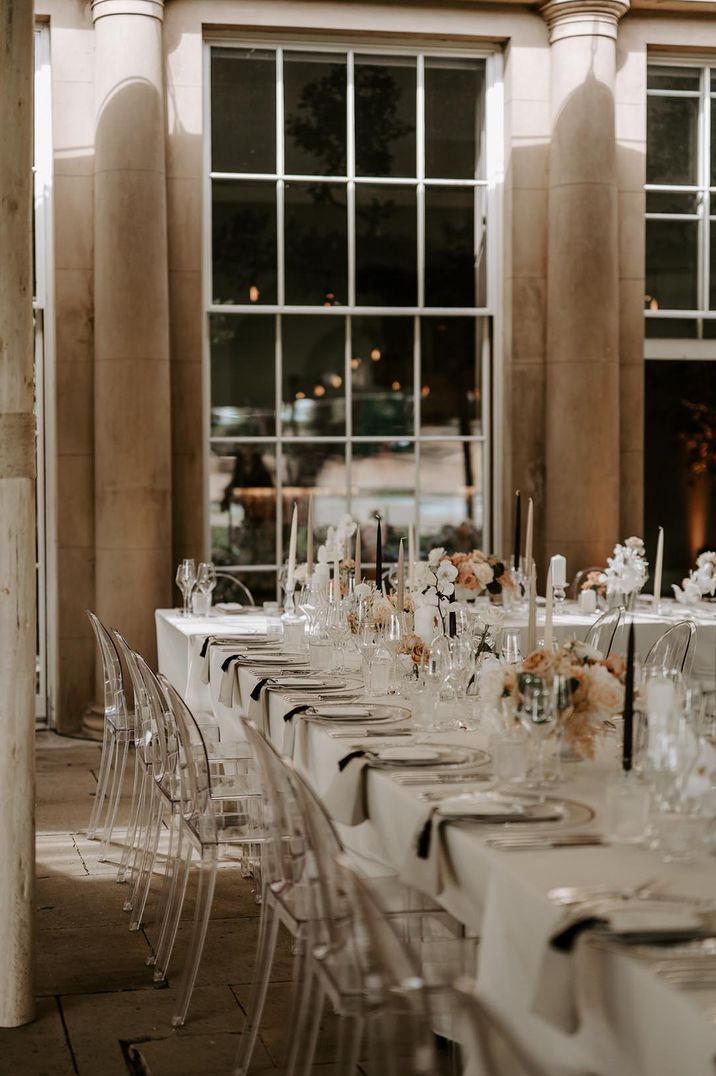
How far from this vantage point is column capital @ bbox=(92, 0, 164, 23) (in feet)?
28.0

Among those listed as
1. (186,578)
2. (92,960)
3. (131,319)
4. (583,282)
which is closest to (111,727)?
(186,578)

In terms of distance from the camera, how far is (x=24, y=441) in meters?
4.21

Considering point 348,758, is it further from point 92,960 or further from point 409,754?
point 92,960

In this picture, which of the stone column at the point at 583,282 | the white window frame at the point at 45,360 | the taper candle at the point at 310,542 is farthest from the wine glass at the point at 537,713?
the white window frame at the point at 45,360

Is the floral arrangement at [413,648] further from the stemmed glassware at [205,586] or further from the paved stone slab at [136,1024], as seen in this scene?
the stemmed glassware at [205,586]

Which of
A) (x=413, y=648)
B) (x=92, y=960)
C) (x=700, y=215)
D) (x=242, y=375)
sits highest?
(x=700, y=215)

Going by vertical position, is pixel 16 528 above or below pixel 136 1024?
above

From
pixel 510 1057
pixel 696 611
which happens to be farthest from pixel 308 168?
pixel 510 1057

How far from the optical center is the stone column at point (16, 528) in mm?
4137

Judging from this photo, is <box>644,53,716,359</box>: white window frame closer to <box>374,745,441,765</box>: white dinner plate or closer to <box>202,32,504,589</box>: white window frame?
<box>202,32,504,589</box>: white window frame

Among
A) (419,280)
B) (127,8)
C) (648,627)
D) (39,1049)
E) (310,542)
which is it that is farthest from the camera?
(419,280)

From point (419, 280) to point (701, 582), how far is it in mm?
3173

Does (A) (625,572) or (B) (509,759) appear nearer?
(B) (509,759)

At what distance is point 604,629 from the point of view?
7.15 metres
